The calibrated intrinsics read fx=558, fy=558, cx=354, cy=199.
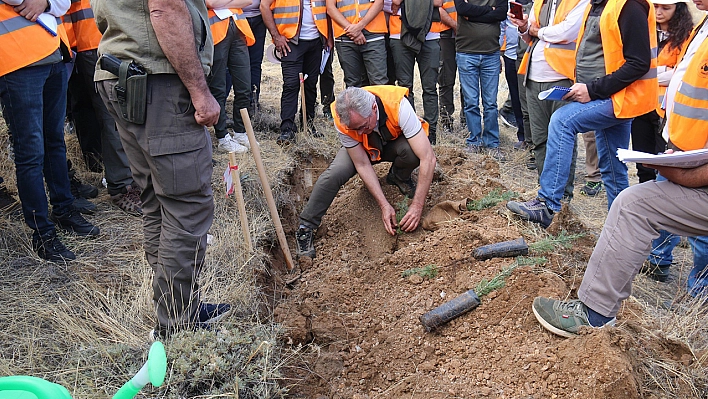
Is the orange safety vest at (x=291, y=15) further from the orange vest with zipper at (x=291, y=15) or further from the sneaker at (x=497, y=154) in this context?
the sneaker at (x=497, y=154)

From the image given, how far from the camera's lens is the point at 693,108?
2654 mm

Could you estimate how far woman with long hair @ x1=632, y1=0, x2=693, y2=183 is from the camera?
4.49 m

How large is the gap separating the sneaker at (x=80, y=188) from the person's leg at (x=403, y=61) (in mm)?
3362

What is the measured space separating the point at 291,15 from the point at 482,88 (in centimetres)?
232

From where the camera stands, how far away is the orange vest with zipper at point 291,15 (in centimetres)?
610

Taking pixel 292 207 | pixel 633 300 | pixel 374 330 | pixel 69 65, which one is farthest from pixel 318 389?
pixel 69 65

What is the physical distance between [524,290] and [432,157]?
148 centimetres

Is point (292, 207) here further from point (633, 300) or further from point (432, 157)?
point (633, 300)

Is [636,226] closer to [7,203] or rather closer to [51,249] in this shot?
[51,249]

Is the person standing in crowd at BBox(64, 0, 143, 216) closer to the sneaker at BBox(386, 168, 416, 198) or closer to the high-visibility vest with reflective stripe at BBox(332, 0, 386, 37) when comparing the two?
the sneaker at BBox(386, 168, 416, 198)

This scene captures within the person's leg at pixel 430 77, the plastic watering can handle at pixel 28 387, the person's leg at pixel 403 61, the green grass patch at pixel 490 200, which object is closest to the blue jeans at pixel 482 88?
the person's leg at pixel 430 77

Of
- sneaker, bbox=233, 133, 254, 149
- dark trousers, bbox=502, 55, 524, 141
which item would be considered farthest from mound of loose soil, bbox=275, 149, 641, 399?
dark trousers, bbox=502, 55, 524, 141

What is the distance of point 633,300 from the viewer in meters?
3.27

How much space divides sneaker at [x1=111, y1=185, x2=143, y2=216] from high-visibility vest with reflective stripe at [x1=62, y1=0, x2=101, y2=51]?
115 centimetres
